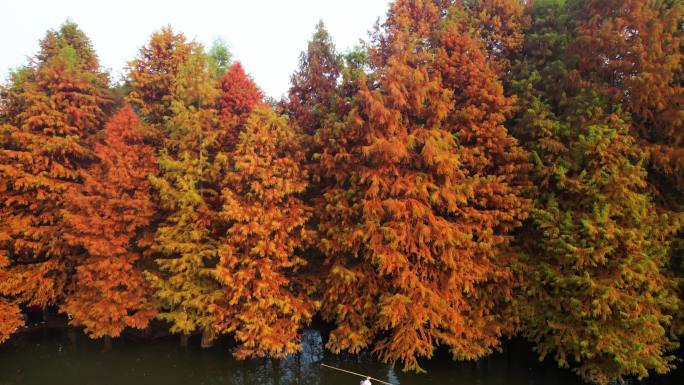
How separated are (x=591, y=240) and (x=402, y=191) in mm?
6132

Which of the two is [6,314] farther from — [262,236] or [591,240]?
[591,240]

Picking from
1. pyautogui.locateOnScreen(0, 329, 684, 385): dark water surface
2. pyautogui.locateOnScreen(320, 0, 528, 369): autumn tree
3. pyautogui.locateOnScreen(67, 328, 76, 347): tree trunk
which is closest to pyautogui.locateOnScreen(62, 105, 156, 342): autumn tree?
pyautogui.locateOnScreen(0, 329, 684, 385): dark water surface

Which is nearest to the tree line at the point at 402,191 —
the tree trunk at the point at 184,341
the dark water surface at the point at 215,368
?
the tree trunk at the point at 184,341

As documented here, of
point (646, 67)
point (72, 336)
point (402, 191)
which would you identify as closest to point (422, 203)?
point (402, 191)

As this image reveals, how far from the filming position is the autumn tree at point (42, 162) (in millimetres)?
16344

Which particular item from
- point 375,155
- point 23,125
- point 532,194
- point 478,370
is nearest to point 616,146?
point 532,194

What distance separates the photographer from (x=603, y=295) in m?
12.2

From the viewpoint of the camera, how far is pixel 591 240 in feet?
43.0

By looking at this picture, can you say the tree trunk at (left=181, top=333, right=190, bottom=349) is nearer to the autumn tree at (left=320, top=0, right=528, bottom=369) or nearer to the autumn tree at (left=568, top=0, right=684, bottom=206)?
the autumn tree at (left=320, top=0, right=528, bottom=369)

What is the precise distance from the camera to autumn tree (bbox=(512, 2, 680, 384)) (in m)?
12.6

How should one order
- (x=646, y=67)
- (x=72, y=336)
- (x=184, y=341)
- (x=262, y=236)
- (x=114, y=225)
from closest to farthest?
1. (x=646, y=67)
2. (x=262, y=236)
3. (x=114, y=225)
4. (x=184, y=341)
5. (x=72, y=336)

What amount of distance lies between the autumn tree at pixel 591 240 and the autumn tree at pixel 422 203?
978 millimetres

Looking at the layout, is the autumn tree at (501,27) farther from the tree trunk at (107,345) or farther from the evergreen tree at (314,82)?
the tree trunk at (107,345)

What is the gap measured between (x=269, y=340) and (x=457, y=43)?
41.3 feet
